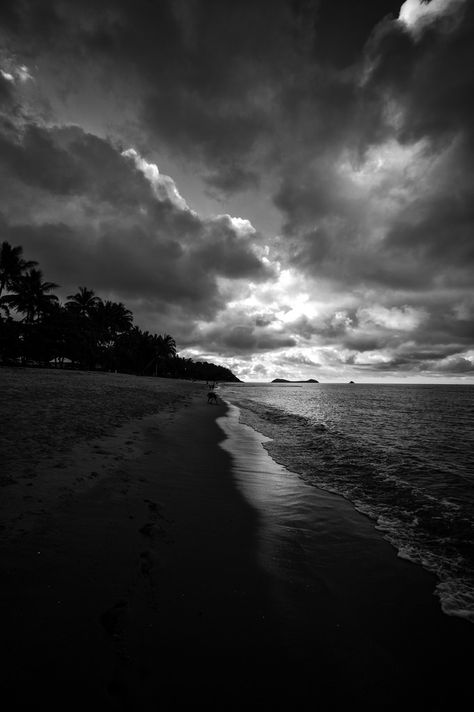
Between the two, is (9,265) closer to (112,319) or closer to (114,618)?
(112,319)

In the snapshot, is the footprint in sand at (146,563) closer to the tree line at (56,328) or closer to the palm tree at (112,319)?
the tree line at (56,328)

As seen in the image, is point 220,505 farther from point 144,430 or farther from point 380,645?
point 144,430

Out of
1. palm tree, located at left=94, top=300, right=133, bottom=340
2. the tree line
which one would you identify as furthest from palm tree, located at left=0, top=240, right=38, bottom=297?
palm tree, located at left=94, top=300, right=133, bottom=340

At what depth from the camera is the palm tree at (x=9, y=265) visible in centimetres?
4903

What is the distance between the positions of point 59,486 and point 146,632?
409cm

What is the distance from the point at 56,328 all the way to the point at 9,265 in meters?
13.4

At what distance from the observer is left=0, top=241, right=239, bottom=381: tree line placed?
1960 inches

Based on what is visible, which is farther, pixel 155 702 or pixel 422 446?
pixel 422 446

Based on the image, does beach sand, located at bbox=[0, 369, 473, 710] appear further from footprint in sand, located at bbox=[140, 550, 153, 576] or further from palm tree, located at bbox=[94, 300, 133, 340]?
palm tree, located at bbox=[94, 300, 133, 340]

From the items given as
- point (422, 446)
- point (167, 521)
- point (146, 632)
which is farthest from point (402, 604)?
point (422, 446)

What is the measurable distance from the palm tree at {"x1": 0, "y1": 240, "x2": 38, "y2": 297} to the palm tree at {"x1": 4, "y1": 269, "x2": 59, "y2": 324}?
170 cm

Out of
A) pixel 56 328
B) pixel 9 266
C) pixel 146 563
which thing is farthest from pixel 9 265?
pixel 146 563

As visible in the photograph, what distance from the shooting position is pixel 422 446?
1630 cm

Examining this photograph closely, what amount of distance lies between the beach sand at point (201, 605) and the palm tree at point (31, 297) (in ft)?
193
